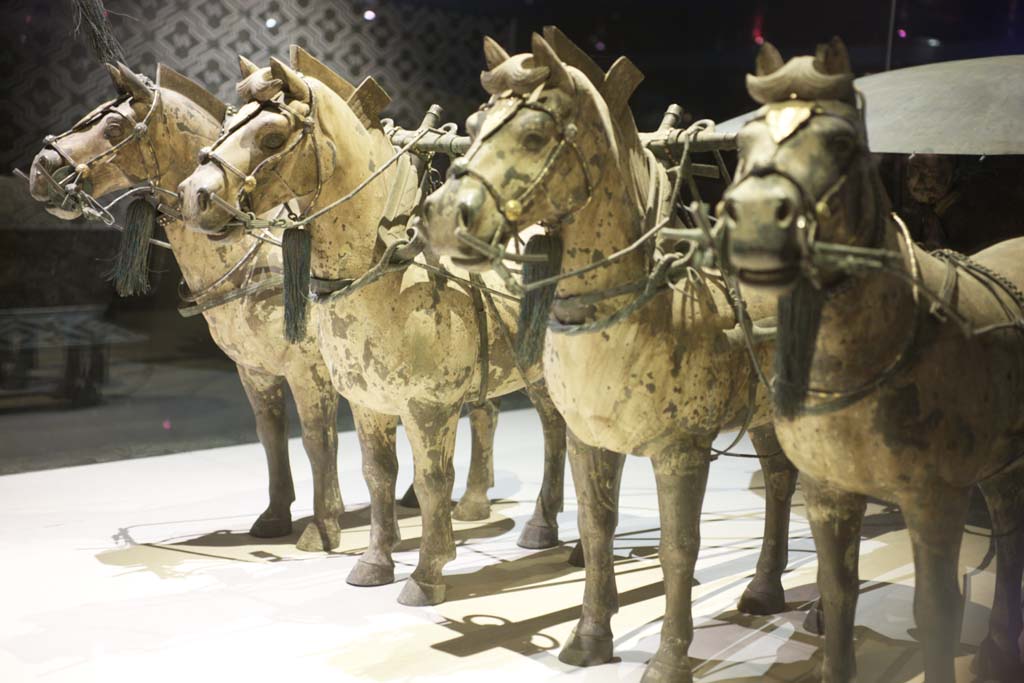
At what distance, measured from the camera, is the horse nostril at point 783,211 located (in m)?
1.95

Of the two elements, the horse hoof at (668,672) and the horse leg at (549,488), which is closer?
the horse hoof at (668,672)

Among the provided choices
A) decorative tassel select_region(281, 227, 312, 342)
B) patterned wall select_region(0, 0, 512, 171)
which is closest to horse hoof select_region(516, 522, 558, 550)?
decorative tassel select_region(281, 227, 312, 342)

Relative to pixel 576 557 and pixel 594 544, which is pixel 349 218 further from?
pixel 576 557

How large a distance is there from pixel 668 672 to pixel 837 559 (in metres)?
0.71

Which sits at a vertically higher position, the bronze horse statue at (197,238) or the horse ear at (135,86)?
the horse ear at (135,86)

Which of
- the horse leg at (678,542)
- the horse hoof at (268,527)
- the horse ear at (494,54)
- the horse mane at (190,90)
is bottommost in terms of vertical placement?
the horse hoof at (268,527)

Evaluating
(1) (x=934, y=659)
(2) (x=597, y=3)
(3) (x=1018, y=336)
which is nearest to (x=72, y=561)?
(1) (x=934, y=659)

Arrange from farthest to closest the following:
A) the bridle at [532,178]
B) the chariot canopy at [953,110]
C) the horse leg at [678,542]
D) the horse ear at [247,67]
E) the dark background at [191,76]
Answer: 1. the dark background at [191,76]
2. the chariot canopy at [953,110]
3. the horse ear at [247,67]
4. the horse leg at [678,542]
5. the bridle at [532,178]

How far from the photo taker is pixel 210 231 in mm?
3436

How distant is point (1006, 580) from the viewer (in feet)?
10.0

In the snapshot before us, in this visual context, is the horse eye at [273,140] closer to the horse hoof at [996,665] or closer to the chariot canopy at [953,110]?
the chariot canopy at [953,110]

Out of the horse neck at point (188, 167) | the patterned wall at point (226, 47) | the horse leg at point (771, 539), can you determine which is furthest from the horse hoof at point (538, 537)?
the patterned wall at point (226, 47)

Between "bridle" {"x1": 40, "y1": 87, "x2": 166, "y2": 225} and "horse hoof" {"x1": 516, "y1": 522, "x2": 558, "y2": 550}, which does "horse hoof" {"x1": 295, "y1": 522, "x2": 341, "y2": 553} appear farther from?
"bridle" {"x1": 40, "y1": 87, "x2": 166, "y2": 225}

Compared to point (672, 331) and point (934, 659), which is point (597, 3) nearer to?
point (672, 331)
